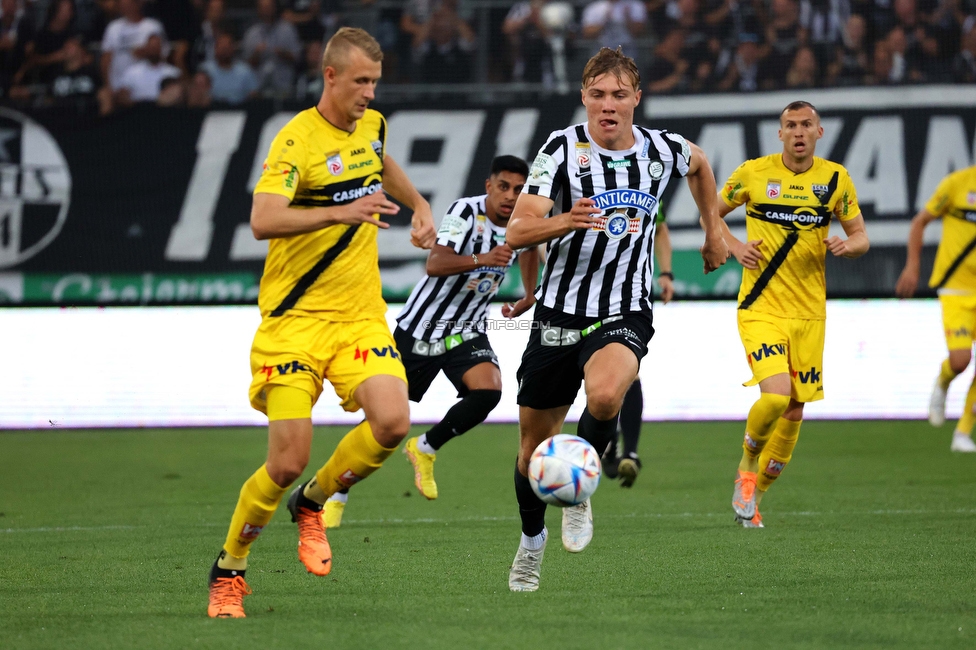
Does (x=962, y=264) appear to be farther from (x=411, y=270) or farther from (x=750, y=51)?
(x=411, y=270)

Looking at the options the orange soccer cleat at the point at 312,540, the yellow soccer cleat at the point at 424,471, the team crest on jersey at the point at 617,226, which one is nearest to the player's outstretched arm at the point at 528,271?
the yellow soccer cleat at the point at 424,471

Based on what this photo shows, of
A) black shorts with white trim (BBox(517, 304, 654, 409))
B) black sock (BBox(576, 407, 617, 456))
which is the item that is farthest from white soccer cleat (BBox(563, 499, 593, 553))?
black shorts with white trim (BBox(517, 304, 654, 409))

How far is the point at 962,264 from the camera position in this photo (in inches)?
450

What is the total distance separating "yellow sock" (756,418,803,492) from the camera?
761 centimetres

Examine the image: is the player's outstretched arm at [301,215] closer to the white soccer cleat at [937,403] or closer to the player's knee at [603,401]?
the player's knee at [603,401]

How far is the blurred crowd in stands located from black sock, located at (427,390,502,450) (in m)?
6.64

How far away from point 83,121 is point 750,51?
24.2 feet

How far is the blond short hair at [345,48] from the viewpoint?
5008 mm

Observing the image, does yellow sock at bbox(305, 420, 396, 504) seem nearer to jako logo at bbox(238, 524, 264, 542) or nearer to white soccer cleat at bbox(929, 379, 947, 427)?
jako logo at bbox(238, 524, 264, 542)

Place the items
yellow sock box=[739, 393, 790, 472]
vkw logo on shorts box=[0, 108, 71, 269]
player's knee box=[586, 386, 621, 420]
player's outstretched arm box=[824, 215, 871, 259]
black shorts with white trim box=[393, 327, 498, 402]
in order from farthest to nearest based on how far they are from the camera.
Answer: vkw logo on shorts box=[0, 108, 71, 269], black shorts with white trim box=[393, 327, 498, 402], yellow sock box=[739, 393, 790, 472], player's outstretched arm box=[824, 215, 871, 259], player's knee box=[586, 386, 621, 420]

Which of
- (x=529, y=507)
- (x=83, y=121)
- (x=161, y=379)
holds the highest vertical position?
(x=83, y=121)

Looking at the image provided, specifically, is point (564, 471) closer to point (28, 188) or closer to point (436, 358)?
point (436, 358)

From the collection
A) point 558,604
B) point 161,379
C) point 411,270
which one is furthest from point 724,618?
point 161,379

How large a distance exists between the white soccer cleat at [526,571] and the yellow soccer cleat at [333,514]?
235 centimetres
